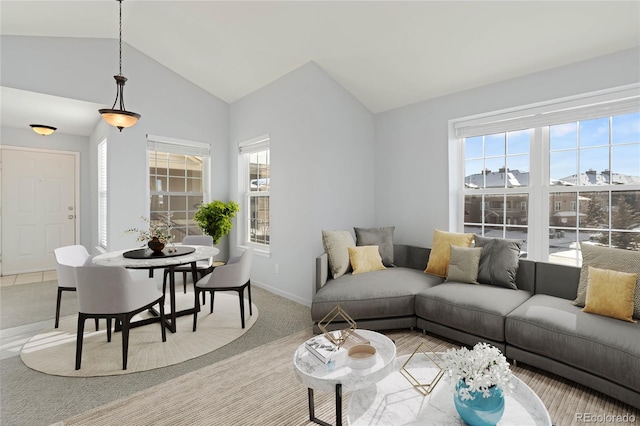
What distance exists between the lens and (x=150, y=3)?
11.0 feet

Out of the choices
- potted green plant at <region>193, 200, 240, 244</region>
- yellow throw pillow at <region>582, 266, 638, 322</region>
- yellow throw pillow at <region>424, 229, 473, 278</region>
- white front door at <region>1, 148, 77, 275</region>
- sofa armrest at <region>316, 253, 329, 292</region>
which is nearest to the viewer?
yellow throw pillow at <region>582, 266, 638, 322</region>

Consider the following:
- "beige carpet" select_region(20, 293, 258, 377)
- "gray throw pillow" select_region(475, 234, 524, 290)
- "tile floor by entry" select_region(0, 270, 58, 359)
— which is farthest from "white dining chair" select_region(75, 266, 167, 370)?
"gray throw pillow" select_region(475, 234, 524, 290)

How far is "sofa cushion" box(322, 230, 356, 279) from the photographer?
343cm

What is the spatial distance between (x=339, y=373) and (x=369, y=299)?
4.34 ft

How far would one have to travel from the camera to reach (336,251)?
348 cm

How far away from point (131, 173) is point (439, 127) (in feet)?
13.6

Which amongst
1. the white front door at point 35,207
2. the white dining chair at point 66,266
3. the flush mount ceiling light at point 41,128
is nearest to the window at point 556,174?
the white dining chair at point 66,266

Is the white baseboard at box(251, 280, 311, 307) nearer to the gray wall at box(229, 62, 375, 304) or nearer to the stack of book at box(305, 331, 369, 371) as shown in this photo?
the gray wall at box(229, 62, 375, 304)

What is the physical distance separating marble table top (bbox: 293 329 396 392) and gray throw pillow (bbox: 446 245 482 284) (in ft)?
5.25

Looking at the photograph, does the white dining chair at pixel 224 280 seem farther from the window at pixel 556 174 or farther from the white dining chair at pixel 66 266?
the window at pixel 556 174

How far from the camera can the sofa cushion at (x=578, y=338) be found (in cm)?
186

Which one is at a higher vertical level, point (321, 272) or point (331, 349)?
point (321, 272)

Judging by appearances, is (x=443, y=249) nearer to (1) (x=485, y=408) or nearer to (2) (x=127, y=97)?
(1) (x=485, y=408)

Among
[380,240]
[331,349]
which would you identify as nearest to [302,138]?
[380,240]
